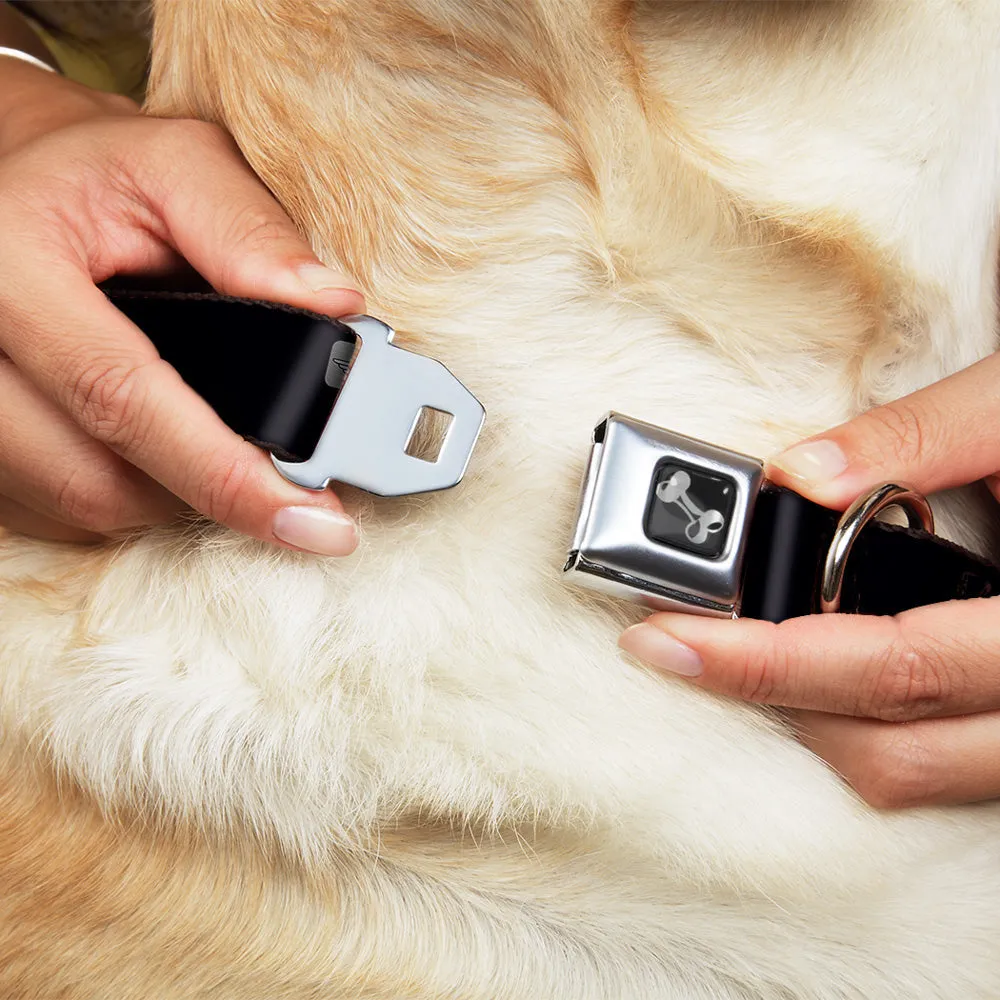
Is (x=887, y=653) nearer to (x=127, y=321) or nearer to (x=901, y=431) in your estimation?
(x=901, y=431)

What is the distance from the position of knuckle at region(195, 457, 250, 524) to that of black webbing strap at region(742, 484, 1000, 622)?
1.32ft

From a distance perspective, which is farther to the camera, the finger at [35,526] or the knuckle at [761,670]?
the finger at [35,526]

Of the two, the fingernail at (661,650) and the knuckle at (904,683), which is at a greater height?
the knuckle at (904,683)

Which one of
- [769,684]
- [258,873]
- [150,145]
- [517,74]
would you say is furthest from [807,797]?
[150,145]

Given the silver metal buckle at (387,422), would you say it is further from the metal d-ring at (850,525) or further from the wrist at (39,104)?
the wrist at (39,104)

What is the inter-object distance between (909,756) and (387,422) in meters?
0.52

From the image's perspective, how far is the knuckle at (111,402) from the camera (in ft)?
2.39

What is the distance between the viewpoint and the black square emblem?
661 millimetres

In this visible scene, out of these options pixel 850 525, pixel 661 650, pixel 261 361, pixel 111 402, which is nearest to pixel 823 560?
pixel 850 525

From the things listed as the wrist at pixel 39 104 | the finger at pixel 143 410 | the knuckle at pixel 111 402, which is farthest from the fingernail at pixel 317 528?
the wrist at pixel 39 104

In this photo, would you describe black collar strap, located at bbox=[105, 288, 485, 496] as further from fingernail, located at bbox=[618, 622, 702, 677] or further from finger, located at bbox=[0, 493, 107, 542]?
finger, located at bbox=[0, 493, 107, 542]

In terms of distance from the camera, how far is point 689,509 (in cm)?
67

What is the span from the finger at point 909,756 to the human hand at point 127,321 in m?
0.45

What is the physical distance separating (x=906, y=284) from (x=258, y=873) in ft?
2.42
